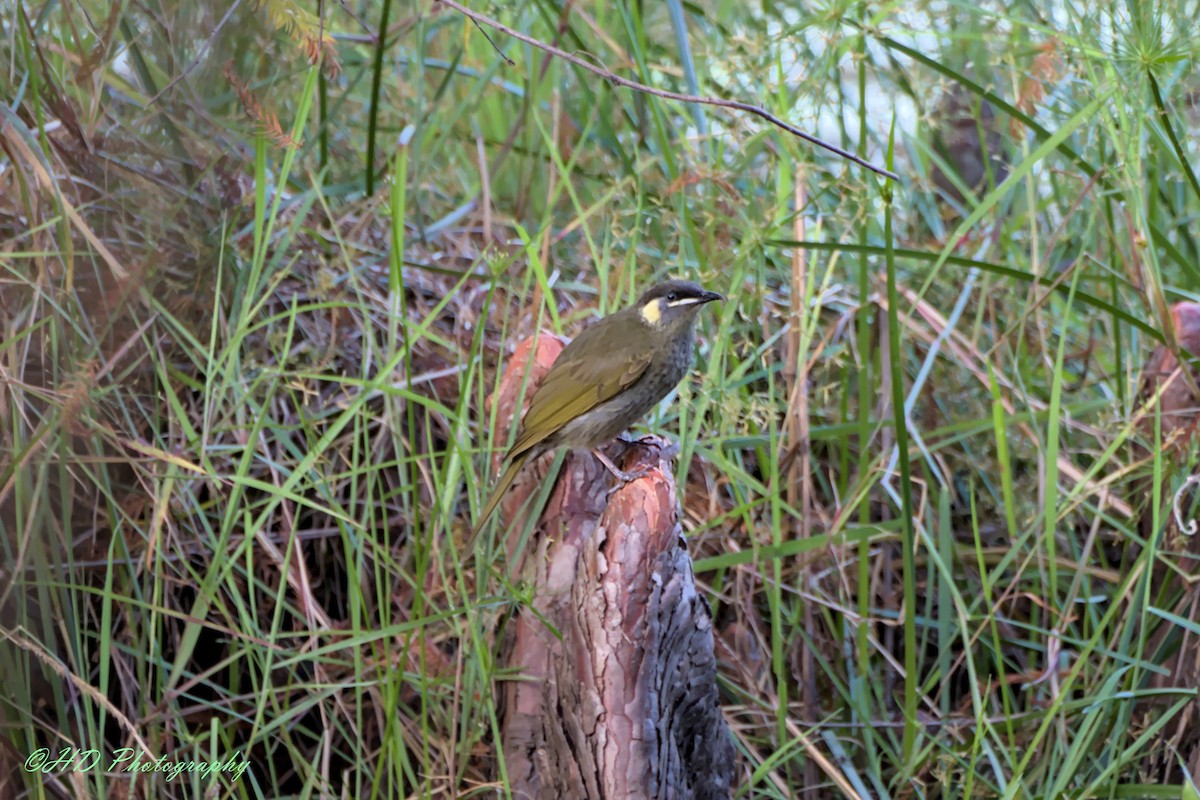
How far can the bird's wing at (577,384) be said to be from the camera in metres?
3.13

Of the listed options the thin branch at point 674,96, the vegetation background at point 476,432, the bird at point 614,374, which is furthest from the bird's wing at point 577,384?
the thin branch at point 674,96

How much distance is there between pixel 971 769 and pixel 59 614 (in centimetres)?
229

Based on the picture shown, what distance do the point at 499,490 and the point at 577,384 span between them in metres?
0.42

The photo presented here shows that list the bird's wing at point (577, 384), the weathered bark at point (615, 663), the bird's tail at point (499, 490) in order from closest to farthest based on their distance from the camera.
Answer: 1. the weathered bark at point (615, 663)
2. the bird's tail at point (499, 490)
3. the bird's wing at point (577, 384)

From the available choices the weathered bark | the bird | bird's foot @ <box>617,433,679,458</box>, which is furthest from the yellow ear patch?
the weathered bark

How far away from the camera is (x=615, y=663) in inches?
99.6

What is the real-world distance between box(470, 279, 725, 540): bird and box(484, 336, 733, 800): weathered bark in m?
0.24

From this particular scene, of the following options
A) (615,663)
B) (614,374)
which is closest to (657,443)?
(614,374)

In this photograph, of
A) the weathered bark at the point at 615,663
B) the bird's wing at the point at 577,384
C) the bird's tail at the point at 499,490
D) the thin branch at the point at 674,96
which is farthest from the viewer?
the bird's wing at the point at 577,384

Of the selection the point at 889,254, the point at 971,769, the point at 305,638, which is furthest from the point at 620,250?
the point at 971,769

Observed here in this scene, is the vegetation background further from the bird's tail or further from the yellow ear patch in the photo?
the yellow ear patch

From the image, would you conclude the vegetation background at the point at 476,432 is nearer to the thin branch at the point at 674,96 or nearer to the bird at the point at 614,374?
the bird at the point at 614,374

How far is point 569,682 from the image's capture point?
2660 mm

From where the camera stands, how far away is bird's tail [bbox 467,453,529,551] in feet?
9.73
